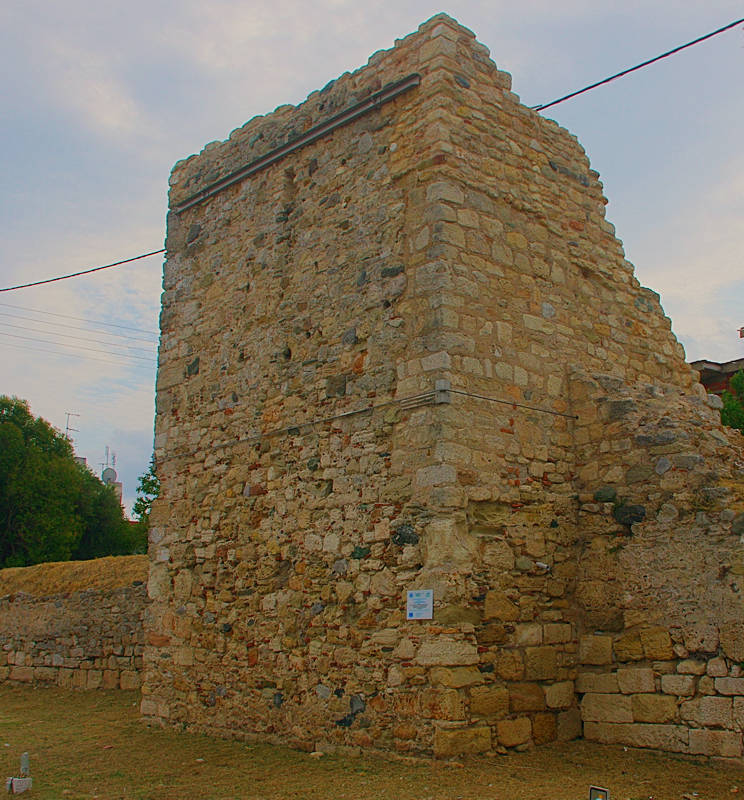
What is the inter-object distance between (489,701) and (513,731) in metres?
0.32

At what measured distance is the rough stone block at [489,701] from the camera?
6.16 metres

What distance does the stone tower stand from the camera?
20.8 feet

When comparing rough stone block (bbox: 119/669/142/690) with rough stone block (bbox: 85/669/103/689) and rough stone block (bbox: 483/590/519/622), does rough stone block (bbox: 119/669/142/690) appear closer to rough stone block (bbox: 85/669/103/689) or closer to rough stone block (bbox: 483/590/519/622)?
rough stone block (bbox: 85/669/103/689)

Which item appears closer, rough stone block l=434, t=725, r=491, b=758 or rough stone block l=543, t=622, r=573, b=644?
rough stone block l=434, t=725, r=491, b=758

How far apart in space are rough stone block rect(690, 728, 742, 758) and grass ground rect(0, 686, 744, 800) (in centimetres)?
8

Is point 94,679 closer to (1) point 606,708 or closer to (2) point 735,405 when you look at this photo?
(1) point 606,708

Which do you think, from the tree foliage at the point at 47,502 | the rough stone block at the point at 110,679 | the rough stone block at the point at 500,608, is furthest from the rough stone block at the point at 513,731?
the tree foliage at the point at 47,502

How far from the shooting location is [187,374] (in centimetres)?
932

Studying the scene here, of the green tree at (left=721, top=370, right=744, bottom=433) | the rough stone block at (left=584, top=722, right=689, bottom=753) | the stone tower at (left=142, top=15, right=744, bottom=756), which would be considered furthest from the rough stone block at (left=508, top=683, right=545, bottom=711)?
the green tree at (left=721, top=370, right=744, bottom=433)

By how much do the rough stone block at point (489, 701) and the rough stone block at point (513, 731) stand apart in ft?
0.27

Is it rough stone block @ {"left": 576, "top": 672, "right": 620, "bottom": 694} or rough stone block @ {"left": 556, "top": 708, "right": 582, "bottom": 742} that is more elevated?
rough stone block @ {"left": 576, "top": 672, "right": 620, "bottom": 694}

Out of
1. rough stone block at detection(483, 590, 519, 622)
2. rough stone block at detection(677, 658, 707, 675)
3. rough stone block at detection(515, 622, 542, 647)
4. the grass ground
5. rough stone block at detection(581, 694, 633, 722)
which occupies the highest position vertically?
rough stone block at detection(483, 590, 519, 622)

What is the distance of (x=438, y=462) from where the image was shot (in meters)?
6.51

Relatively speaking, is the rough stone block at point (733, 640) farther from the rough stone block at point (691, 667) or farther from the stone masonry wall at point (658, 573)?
the rough stone block at point (691, 667)
